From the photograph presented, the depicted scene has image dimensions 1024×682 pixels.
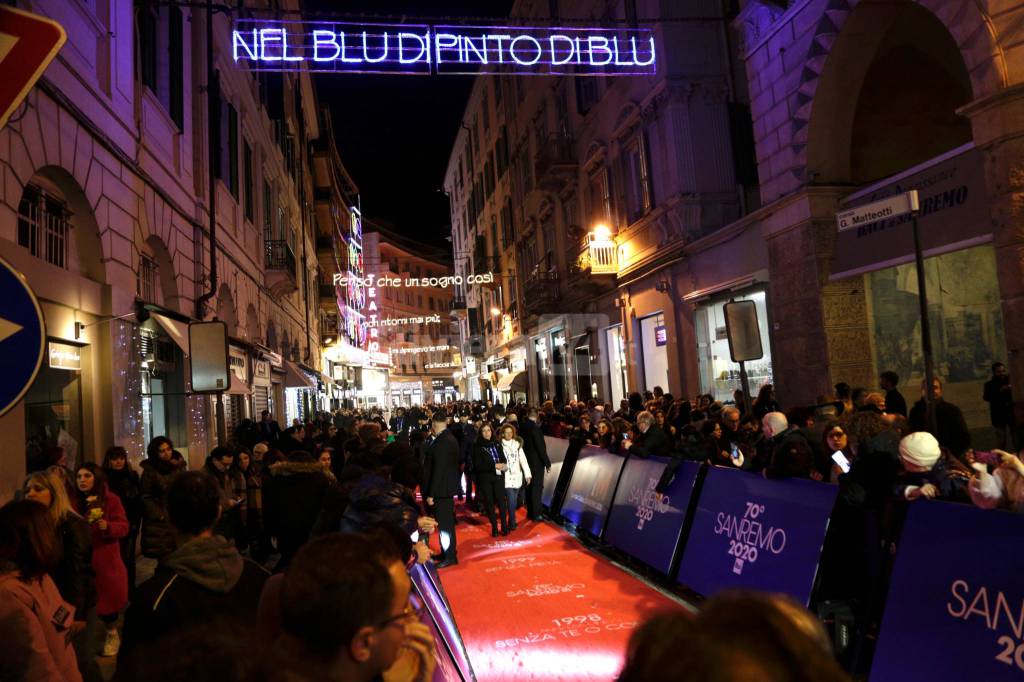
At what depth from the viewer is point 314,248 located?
43.4 metres

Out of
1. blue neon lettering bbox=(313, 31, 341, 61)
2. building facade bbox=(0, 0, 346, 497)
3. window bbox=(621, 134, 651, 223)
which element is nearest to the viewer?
building facade bbox=(0, 0, 346, 497)

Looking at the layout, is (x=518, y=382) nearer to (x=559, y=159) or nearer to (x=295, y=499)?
(x=559, y=159)

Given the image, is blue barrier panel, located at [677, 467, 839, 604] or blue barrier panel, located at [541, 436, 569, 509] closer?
blue barrier panel, located at [677, 467, 839, 604]

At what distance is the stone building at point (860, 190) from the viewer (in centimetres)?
1257

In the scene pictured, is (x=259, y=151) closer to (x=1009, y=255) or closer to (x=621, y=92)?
(x=621, y=92)

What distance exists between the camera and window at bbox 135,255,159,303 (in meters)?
12.8

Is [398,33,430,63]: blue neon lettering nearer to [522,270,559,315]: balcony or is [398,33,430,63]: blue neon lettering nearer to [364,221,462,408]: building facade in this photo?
[522,270,559,315]: balcony

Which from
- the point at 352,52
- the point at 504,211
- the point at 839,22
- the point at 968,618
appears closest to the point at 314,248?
the point at 504,211

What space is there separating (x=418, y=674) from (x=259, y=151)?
80.3ft

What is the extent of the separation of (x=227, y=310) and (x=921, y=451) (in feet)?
55.9

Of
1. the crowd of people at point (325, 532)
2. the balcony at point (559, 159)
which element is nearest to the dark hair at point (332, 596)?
the crowd of people at point (325, 532)

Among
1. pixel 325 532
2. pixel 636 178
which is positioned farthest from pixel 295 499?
pixel 636 178

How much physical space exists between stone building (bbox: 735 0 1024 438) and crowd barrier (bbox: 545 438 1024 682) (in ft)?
18.7

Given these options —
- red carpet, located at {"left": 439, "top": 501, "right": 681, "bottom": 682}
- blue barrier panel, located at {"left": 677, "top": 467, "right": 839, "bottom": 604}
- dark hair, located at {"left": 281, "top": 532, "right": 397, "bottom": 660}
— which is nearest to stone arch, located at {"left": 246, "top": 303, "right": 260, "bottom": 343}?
red carpet, located at {"left": 439, "top": 501, "right": 681, "bottom": 682}
